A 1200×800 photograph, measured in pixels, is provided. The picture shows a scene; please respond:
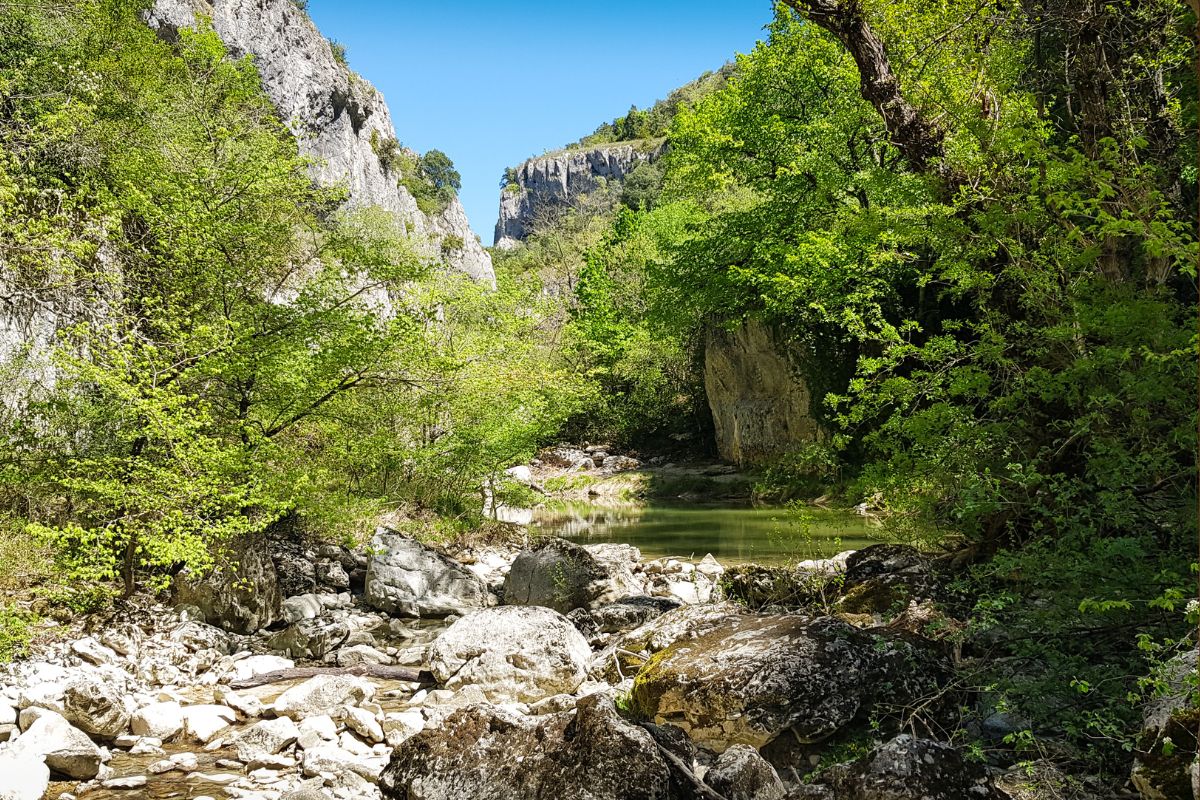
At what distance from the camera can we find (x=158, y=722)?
19.1 feet

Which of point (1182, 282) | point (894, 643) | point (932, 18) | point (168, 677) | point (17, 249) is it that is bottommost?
point (168, 677)

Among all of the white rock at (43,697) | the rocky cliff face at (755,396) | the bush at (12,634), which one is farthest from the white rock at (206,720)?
the rocky cliff face at (755,396)

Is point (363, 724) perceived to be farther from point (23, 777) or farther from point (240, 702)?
point (23, 777)

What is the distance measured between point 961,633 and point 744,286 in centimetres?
1757

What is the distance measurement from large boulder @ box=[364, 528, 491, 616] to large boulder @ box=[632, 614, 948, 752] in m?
5.45

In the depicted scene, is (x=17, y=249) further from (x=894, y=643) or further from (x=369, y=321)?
(x=894, y=643)

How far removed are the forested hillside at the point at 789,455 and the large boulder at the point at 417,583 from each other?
2.4 inches

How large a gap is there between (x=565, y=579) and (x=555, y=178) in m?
111

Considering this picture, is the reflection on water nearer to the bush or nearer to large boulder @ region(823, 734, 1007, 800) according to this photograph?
large boulder @ region(823, 734, 1007, 800)

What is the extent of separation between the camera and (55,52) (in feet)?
48.8

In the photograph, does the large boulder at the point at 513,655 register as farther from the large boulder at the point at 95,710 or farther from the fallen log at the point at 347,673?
the large boulder at the point at 95,710

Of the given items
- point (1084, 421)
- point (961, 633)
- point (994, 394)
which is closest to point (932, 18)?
point (994, 394)

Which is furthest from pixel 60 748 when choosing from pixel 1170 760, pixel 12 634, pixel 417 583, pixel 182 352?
pixel 1170 760

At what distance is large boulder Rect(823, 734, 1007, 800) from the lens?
3830 mm
